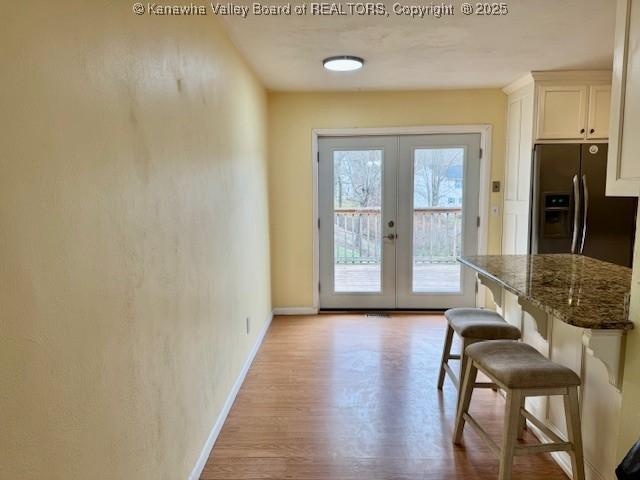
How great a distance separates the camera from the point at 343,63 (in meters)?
3.26

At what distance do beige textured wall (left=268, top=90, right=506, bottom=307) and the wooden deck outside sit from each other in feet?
1.32

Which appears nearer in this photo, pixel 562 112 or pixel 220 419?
pixel 220 419

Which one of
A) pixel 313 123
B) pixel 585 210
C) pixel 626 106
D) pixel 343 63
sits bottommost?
pixel 585 210

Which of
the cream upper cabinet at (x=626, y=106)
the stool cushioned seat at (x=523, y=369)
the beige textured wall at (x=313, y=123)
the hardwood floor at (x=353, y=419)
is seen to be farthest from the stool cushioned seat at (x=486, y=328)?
the beige textured wall at (x=313, y=123)

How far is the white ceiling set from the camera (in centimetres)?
251

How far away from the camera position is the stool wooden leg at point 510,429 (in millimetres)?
1711

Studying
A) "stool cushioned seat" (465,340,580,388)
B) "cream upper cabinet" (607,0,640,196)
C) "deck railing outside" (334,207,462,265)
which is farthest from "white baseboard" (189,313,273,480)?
"cream upper cabinet" (607,0,640,196)

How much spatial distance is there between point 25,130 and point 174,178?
90 centimetres

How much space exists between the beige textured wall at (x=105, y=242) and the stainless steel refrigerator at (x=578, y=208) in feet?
9.75

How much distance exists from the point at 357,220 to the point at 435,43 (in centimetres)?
207

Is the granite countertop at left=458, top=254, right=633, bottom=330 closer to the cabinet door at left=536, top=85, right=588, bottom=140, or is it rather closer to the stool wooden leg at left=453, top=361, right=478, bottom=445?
the stool wooden leg at left=453, top=361, right=478, bottom=445

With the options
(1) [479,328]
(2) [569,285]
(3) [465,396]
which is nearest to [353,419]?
(3) [465,396]

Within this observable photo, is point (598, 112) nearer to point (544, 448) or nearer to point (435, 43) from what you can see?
point (435, 43)

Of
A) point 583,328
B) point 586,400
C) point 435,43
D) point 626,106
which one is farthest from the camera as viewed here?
point 435,43
